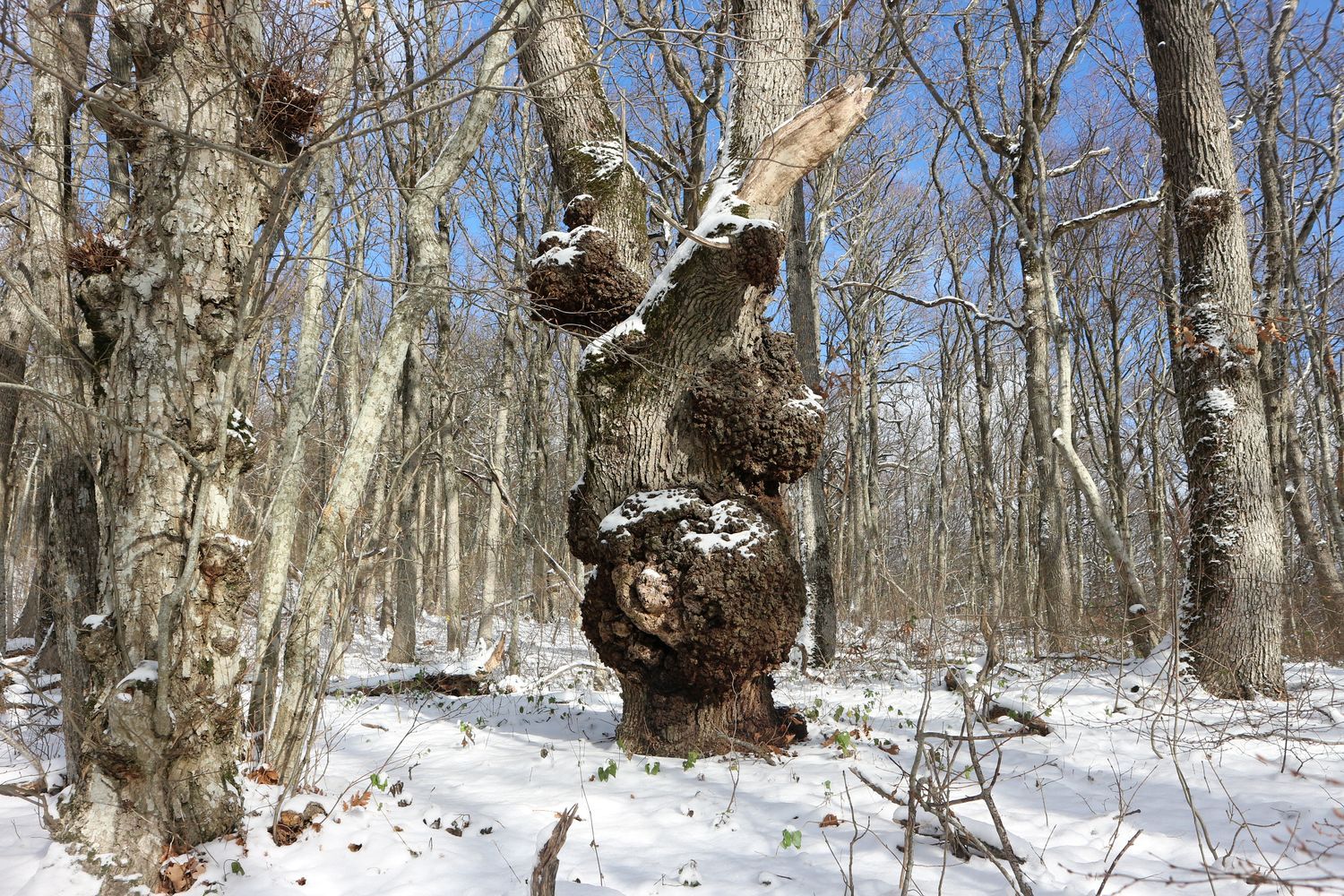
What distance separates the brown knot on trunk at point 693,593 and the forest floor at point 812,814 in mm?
548

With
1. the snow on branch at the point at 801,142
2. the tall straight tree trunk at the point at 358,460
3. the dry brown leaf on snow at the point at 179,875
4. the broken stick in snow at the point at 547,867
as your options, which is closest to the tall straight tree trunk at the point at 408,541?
the tall straight tree trunk at the point at 358,460

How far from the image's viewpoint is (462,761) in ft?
14.1

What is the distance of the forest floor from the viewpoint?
257 cm

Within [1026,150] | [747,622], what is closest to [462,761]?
[747,622]

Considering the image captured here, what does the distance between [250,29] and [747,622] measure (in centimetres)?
373

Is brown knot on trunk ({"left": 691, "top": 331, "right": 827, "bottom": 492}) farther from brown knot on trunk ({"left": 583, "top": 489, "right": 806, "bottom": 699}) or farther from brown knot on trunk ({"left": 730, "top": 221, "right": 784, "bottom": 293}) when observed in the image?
brown knot on trunk ({"left": 730, "top": 221, "right": 784, "bottom": 293})

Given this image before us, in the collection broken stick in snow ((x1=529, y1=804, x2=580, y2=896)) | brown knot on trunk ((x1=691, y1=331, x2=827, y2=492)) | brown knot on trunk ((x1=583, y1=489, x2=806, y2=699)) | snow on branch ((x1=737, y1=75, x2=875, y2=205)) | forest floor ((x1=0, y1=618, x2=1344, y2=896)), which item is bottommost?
forest floor ((x1=0, y1=618, x2=1344, y2=896))

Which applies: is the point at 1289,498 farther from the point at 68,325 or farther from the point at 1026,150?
the point at 68,325

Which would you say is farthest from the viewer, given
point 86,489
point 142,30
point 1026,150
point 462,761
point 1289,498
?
point 1289,498

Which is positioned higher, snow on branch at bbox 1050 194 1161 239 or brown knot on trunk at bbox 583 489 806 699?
snow on branch at bbox 1050 194 1161 239

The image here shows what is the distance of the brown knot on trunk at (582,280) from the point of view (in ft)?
14.5

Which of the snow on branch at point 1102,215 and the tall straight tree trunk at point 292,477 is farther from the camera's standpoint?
the snow on branch at point 1102,215

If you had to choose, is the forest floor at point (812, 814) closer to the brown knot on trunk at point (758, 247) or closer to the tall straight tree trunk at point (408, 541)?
the brown knot on trunk at point (758, 247)

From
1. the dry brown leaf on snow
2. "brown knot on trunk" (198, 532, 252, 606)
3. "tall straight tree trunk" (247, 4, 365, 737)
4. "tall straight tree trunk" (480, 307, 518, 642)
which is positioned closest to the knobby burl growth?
"tall straight tree trunk" (247, 4, 365, 737)
